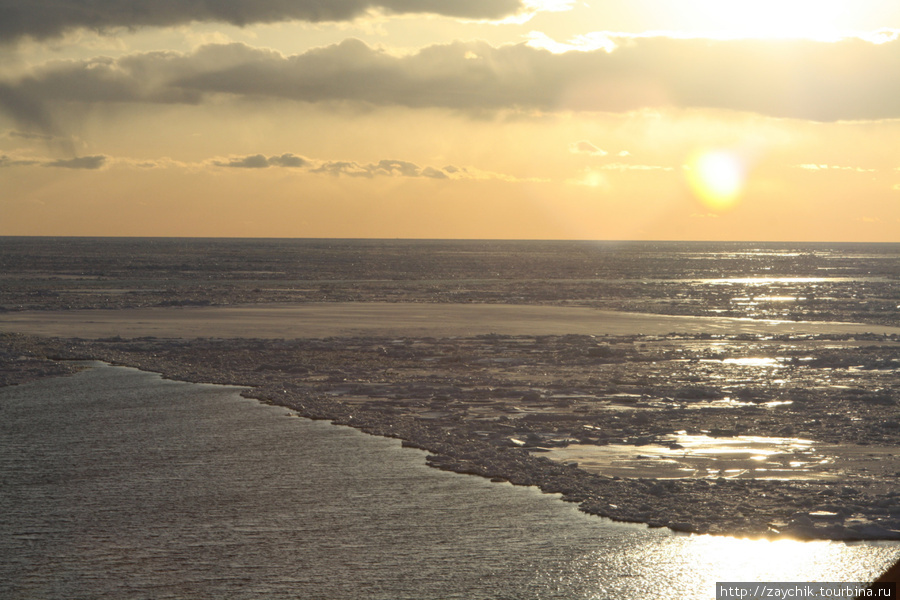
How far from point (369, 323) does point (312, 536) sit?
71.3 ft

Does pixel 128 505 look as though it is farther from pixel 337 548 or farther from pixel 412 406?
pixel 412 406

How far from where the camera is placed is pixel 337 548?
7035mm

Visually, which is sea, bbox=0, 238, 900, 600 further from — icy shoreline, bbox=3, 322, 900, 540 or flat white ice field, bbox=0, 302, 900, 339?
flat white ice field, bbox=0, 302, 900, 339

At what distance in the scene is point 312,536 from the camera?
24.0 feet

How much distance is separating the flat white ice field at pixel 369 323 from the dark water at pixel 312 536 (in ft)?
48.4

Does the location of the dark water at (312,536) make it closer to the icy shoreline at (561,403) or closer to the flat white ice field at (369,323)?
the icy shoreline at (561,403)

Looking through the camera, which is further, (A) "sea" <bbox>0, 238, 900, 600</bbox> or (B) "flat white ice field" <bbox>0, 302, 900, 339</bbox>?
(B) "flat white ice field" <bbox>0, 302, 900, 339</bbox>

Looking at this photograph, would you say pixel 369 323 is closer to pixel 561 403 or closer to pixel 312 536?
pixel 561 403

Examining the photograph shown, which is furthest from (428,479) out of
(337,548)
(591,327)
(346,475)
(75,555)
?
(591,327)

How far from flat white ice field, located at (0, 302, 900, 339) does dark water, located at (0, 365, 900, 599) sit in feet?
48.4

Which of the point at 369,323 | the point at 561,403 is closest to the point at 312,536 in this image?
the point at 561,403

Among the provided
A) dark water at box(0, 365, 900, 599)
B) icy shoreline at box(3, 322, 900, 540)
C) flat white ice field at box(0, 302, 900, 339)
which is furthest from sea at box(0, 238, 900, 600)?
flat white ice field at box(0, 302, 900, 339)

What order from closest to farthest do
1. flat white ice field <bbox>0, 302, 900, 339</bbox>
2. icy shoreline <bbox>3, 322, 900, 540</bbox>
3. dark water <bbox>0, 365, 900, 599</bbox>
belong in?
dark water <bbox>0, 365, 900, 599</bbox>
icy shoreline <bbox>3, 322, 900, 540</bbox>
flat white ice field <bbox>0, 302, 900, 339</bbox>

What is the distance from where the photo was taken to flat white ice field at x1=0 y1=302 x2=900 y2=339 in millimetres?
25484
